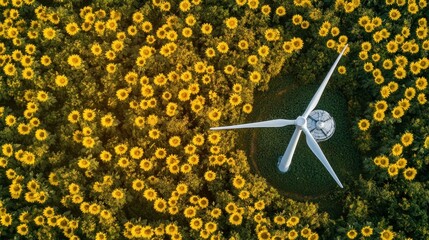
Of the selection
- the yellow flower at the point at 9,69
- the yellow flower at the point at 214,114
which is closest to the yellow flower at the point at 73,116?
the yellow flower at the point at 9,69

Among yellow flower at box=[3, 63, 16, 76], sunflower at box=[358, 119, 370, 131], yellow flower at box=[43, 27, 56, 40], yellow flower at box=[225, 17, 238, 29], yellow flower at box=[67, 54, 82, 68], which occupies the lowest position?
yellow flower at box=[3, 63, 16, 76]

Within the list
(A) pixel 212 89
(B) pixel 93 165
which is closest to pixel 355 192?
(A) pixel 212 89

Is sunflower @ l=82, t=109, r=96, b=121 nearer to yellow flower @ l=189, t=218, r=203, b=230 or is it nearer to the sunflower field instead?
the sunflower field

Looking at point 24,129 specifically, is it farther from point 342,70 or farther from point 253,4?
point 342,70

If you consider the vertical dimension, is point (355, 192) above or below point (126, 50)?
below

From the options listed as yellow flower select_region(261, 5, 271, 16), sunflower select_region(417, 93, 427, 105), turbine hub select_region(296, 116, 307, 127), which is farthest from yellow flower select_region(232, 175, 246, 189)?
sunflower select_region(417, 93, 427, 105)

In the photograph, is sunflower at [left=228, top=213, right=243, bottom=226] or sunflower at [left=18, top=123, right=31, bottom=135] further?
sunflower at [left=18, top=123, right=31, bottom=135]

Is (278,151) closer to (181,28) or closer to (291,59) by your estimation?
(291,59)
